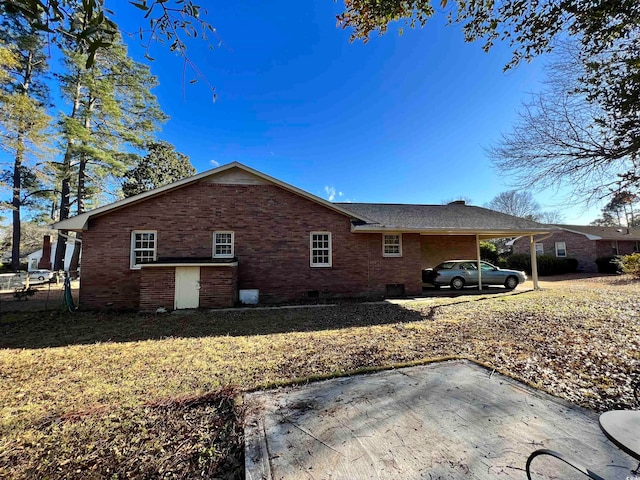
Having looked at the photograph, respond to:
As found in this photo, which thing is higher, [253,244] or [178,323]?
[253,244]

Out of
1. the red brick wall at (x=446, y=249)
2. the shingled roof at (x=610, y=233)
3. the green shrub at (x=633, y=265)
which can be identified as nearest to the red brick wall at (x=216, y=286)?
the red brick wall at (x=446, y=249)

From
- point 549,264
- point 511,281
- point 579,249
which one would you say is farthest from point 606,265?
point 511,281

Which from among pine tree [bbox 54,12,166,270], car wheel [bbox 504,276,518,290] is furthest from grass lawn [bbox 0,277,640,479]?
pine tree [bbox 54,12,166,270]

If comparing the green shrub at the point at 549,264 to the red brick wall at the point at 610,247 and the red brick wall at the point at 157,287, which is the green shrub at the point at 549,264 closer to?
the red brick wall at the point at 610,247

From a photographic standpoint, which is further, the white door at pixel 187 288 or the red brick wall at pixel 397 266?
the red brick wall at pixel 397 266

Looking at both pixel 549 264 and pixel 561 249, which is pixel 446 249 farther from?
pixel 561 249

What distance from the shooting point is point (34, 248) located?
4334 centimetres

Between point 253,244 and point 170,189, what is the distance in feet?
12.3

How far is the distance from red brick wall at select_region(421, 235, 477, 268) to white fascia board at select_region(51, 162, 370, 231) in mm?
7235

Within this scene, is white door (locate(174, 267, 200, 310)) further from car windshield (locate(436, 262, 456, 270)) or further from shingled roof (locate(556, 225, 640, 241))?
shingled roof (locate(556, 225, 640, 241))

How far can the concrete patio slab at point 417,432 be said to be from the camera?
2305 mm

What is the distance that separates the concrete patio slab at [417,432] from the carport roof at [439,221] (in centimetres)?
843

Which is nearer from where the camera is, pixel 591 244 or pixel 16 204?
pixel 16 204

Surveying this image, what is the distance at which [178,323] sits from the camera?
793cm
